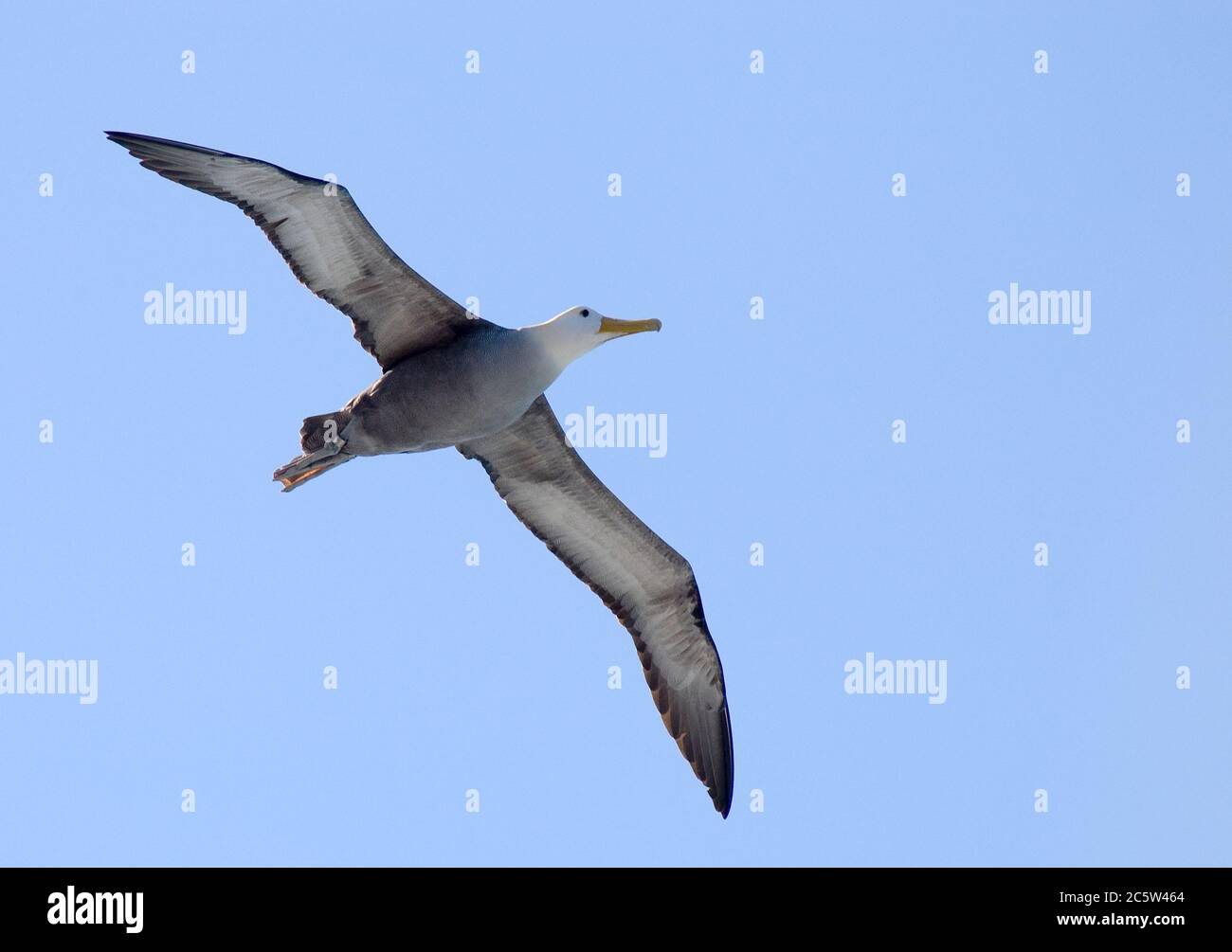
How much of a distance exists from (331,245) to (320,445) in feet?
5.97

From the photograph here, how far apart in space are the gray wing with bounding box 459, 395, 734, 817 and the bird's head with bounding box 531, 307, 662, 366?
1461 millimetres

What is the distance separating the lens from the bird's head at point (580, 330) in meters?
16.8

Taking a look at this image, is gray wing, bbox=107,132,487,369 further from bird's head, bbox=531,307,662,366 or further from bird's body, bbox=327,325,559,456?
bird's head, bbox=531,307,662,366

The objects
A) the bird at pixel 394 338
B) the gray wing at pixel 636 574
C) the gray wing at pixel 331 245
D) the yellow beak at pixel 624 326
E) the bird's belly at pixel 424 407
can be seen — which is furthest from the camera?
the gray wing at pixel 636 574

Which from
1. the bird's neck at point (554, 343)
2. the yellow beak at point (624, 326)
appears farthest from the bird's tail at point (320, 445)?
the yellow beak at point (624, 326)

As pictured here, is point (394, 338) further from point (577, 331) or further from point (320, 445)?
point (577, 331)

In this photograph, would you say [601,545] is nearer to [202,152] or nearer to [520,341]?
[520,341]

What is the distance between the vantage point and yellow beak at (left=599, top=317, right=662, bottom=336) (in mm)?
17234

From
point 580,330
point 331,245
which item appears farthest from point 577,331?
point 331,245

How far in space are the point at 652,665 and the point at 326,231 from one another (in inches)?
220

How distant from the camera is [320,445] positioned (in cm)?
1680

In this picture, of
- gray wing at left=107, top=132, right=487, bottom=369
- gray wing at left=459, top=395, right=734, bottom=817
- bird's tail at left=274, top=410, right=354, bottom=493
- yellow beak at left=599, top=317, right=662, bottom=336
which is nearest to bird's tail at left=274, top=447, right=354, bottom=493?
bird's tail at left=274, top=410, right=354, bottom=493

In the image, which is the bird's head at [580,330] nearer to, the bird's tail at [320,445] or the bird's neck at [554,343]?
the bird's neck at [554,343]
